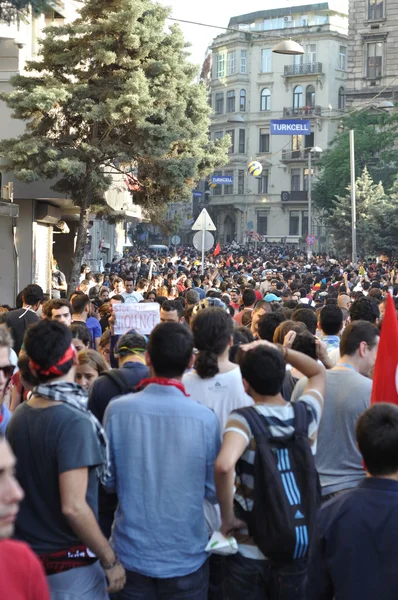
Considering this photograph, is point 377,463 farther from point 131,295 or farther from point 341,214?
point 341,214

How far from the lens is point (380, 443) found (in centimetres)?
342

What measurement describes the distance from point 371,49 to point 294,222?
19.9 meters

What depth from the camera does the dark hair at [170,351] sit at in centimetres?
429

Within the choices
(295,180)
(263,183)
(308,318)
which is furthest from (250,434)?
(263,183)

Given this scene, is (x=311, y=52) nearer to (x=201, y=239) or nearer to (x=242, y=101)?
(x=242, y=101)

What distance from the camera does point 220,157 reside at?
21516 mm

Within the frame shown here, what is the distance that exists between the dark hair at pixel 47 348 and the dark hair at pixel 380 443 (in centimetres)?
132

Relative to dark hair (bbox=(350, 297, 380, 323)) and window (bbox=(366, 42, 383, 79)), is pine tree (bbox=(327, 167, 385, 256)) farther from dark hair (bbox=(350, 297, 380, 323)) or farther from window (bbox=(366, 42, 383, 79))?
dark hair (bbox=(350, 297, 380, 323))

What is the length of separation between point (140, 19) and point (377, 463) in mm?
17324

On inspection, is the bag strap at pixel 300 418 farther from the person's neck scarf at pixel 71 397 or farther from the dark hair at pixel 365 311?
A: the dark hair at pixel 365 311

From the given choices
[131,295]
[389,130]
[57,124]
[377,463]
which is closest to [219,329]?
[377,463]

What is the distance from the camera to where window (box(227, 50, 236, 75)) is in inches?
3460

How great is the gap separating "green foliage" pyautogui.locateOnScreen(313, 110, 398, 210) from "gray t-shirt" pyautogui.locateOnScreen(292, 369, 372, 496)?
5570 centimetres

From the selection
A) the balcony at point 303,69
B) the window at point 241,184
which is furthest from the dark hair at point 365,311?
the window at point 241,184
